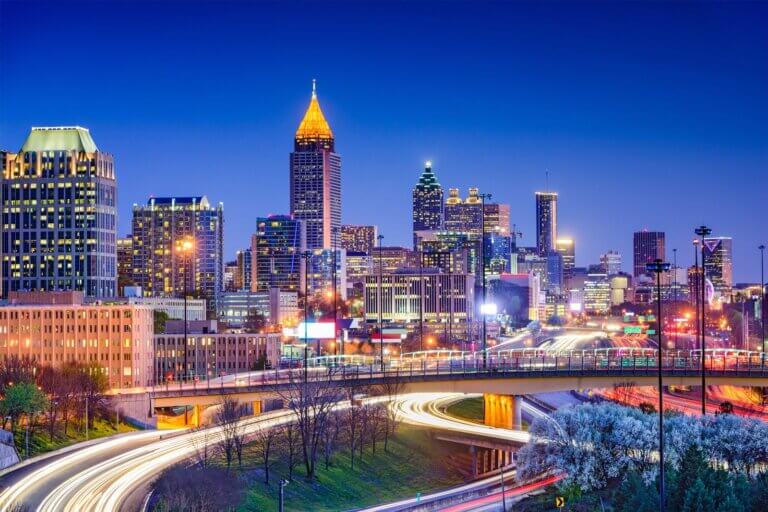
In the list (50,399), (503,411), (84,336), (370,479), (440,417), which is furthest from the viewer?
(84,336)

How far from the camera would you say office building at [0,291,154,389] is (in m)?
126

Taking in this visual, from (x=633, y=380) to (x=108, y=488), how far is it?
56.1 meters

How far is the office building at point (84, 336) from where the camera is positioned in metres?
126

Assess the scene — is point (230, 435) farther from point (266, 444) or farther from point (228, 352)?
point (228, 352)

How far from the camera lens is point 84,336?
5012 inches

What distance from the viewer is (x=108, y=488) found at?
6200 centimetres

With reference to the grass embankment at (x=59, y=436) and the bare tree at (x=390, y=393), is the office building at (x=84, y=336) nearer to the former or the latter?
the grass embankment at (x=59, y=436)

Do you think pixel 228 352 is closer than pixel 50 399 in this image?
No

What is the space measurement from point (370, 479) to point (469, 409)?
48598mm

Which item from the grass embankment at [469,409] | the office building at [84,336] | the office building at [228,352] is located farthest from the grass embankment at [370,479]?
the office building at [228,352]

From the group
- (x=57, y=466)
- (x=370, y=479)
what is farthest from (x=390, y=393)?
(x=57, y=466)

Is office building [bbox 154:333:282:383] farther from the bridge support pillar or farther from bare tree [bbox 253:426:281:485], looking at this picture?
bare tree [bbox 253:426:281:485]

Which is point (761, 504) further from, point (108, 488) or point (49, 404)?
point (49, 404)

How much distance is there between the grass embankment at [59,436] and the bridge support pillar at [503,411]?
110 feet
